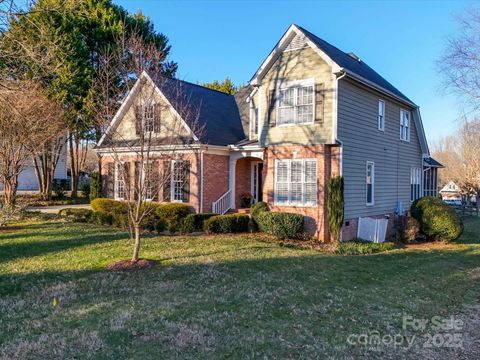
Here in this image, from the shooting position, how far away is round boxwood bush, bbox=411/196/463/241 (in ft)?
49.2

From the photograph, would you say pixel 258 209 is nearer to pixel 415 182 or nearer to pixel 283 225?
pixel 283 225

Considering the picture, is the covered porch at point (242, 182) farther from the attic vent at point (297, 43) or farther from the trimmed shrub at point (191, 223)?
the attic vent at point (297, 43)

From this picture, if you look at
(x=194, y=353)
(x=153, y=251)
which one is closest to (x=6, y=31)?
(x=153, y=251)

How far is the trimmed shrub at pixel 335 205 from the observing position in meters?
13.7

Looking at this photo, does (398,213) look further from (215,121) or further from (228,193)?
(215,121)

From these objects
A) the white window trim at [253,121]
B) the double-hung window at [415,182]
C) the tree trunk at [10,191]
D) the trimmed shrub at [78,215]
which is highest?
the white window trim at [253,121]

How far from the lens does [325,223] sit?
46.4 ft

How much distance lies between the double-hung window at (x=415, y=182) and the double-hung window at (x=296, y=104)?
8.98m

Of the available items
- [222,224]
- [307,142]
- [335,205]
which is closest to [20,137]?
[222,224]

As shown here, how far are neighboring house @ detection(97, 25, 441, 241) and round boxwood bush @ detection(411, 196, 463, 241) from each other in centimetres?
179

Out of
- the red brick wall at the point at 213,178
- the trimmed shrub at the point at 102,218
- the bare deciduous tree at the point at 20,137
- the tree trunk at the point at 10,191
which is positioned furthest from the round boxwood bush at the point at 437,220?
the tree trunk at the point at 10,191

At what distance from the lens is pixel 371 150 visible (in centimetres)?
1634

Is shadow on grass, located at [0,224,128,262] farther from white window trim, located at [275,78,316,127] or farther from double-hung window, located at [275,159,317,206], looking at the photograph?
white window trim, located at [275,78,316,127]

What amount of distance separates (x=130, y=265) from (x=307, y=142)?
832 cm
